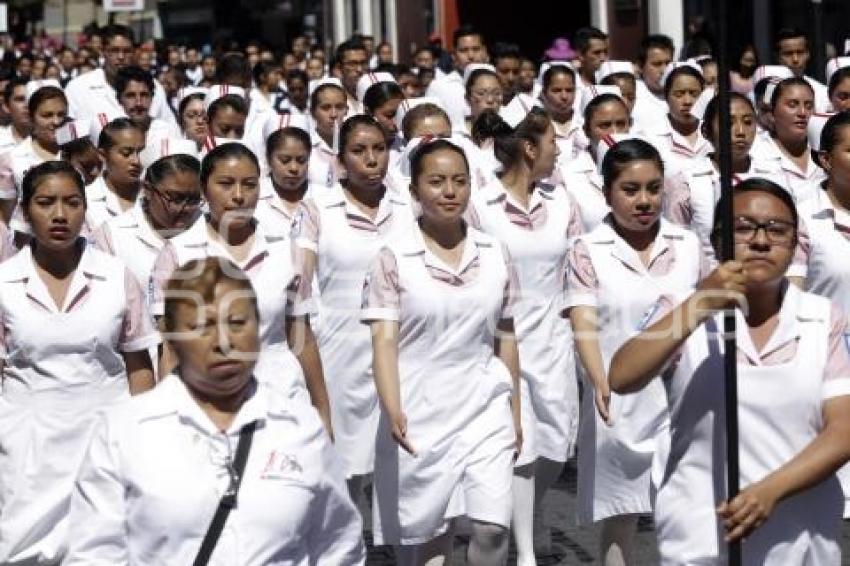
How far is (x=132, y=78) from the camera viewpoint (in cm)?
1419

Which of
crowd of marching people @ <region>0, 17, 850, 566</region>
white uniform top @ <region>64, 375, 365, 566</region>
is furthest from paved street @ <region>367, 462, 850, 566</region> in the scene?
white uniform top @ <region>64, 375, 365, 566</region>

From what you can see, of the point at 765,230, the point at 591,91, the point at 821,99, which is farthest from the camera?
the point at 591,91

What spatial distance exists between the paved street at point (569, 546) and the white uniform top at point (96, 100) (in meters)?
6.69

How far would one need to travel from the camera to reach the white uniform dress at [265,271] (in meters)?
7.86

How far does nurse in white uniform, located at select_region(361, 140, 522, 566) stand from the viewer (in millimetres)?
7656

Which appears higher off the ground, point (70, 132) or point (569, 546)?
point (70, 132)

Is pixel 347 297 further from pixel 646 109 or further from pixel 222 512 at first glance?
pixel 646 109

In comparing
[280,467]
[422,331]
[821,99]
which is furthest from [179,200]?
[821,99]

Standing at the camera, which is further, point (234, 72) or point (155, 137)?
point (234, 72)

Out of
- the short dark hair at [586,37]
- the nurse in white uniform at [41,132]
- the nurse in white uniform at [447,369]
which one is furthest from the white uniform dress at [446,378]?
the short dark hair at [586,37]

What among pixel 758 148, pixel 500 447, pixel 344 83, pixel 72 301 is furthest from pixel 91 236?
pixel 344 83

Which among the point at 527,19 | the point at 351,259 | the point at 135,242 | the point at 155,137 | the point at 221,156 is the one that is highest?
the point at 527,19

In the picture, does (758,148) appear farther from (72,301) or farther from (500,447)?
(72,301)

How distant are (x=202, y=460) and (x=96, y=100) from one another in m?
11.4
